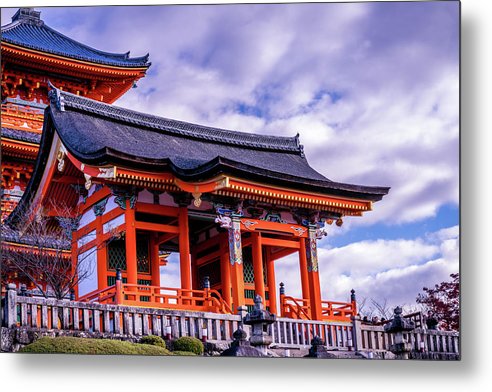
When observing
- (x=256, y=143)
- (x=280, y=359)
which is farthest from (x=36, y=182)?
(x=280, y=359)

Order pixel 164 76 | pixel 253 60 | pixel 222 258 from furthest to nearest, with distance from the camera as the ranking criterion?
pixel 222 258
pixel 164 76
pixel 253 60

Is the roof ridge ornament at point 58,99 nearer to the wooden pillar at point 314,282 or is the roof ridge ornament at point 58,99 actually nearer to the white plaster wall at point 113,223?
the white plaster wall at point 113,223

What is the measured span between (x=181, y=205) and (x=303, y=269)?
5.11 feet

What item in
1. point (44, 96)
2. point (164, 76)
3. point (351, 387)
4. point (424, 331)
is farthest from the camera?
point (44, 96)

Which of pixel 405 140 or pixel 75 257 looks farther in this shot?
pixel 75 257

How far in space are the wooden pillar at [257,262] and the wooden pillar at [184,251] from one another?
823mm

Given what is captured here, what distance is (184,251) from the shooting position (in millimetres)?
10805

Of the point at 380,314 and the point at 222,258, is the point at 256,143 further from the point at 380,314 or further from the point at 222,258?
the point at 380,314

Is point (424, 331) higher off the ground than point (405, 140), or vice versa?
point (405, 140)

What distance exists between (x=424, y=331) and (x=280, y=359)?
1.48m

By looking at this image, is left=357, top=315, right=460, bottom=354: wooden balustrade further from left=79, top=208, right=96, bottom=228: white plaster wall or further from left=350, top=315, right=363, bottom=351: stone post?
left=79, top=208, right=96, bottom=228: white plaster wall

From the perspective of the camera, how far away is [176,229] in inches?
434

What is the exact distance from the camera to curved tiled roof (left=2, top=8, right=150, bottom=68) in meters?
12.4

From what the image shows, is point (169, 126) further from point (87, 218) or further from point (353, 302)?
point (353, 302)
